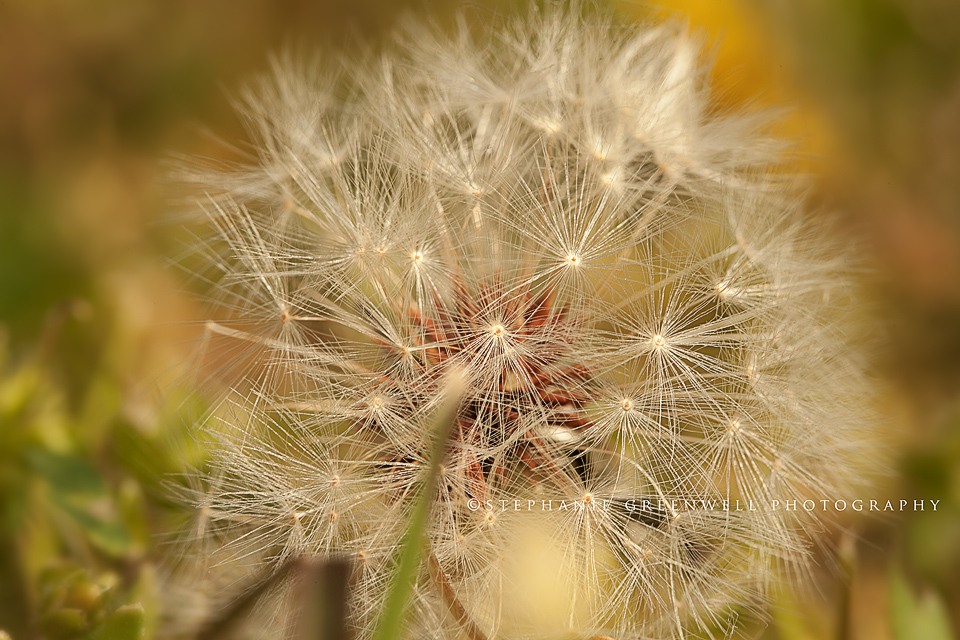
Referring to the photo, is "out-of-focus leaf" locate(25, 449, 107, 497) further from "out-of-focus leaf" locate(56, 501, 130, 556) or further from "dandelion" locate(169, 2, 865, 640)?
"dandelion" locate(169, 2, 865, 640)

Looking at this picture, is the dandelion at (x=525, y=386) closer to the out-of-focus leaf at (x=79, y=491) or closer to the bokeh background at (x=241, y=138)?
the out-of-focus leaf at (x=79, y=491)

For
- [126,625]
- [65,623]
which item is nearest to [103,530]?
[65,623]

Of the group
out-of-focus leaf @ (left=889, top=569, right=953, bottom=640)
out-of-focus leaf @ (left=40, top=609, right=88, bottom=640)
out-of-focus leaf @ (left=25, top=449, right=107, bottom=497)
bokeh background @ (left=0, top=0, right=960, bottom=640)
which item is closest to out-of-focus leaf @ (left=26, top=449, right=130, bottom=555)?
out-of-focus leaf @ (left=25, top=449, right=107, bottom=497)

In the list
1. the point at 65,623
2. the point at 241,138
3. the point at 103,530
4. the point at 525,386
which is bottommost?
the point at 65,623

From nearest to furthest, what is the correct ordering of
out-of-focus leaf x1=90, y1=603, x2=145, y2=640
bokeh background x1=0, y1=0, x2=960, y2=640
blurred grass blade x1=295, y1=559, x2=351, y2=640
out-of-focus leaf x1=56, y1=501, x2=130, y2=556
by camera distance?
blurred grass blade x1=295, y1=559, x2=351, y2=640 < out-of-focus leaf x1=90, y1=603, x2=145, y2=640 < out-of-focus leaf x1=56, y1=501, x2=130, y2=556 < bokeh background x1=0, y1=0, x2=960, y2=640

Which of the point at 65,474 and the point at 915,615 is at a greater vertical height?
the point at 915,615

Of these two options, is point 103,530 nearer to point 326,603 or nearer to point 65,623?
point 65,623
